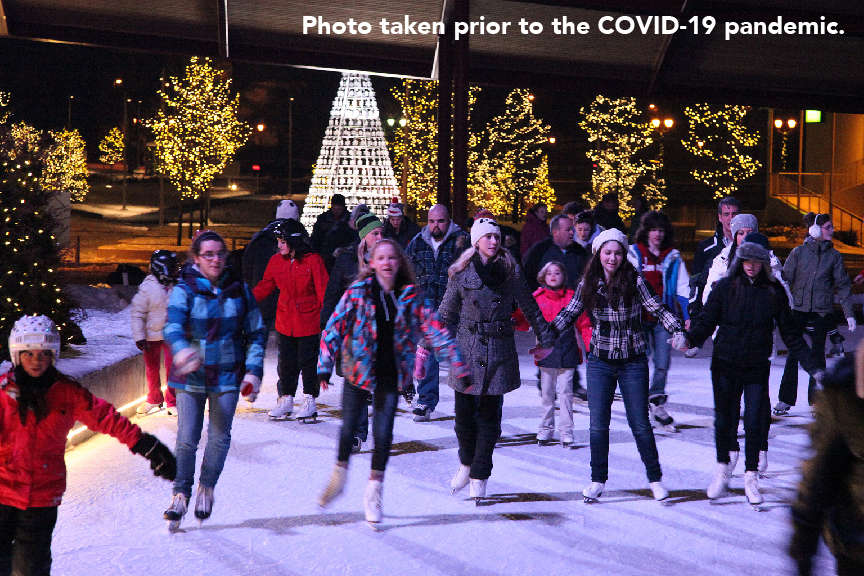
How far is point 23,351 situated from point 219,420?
1.57 m

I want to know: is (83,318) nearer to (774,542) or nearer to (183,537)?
(183,537)

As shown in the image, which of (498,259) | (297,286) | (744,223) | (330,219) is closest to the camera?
(498,259)

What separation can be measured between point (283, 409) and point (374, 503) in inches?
126

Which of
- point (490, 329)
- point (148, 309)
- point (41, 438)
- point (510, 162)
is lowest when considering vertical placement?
point (41, 438)

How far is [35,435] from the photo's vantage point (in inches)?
162

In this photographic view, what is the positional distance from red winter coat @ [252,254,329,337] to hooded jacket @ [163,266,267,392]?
262cm

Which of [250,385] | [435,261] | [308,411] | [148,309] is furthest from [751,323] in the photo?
[148,309]

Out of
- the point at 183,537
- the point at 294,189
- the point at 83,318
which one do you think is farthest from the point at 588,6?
the point at 294,189

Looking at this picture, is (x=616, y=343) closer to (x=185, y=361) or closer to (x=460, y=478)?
(x=460, y=478)

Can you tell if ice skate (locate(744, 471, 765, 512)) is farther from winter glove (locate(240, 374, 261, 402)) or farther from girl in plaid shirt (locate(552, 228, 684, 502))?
winter glove (locate(240, 374, 261, 402))

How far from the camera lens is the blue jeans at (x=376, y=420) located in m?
5.76

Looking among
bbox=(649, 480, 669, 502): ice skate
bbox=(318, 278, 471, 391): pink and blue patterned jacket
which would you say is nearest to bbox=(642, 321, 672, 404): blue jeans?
bbox=(649, 480, 669, 502): ice skate

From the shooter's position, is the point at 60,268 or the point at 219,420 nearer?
the point at 219,420

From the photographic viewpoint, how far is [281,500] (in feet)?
20.2
